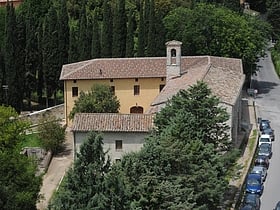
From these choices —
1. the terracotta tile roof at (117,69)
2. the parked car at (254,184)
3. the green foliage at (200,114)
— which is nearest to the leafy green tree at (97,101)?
the terracotta tile roof at (117,69)

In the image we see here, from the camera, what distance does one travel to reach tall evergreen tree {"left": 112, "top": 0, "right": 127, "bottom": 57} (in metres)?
57.6

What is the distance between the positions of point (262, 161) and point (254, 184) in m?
4.68

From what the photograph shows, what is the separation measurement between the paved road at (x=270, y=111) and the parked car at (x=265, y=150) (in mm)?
444

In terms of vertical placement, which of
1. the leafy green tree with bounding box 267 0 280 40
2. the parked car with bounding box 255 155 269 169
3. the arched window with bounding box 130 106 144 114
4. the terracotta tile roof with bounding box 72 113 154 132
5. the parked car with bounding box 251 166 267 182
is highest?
the leafy green tree with bounding box 267 0 280 40

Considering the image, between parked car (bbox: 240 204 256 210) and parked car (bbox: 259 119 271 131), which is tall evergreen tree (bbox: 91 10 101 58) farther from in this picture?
parked car (bbox: 240 204 256 210)

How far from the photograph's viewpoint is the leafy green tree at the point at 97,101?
44.7m

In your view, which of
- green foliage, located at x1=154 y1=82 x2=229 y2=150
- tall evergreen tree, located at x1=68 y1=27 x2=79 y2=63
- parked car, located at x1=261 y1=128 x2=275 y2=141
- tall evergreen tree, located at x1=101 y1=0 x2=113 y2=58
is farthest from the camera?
tall evergreen tree, located at x1=101 y1=0 x2=113 y2=58

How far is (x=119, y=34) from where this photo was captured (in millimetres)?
57812

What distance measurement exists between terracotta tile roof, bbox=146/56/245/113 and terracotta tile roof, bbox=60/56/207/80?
1774mm

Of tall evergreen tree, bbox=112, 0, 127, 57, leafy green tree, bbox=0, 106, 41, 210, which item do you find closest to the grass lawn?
leafy green tree, bbox=0, 106, 41, 210

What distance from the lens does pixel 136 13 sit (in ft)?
243

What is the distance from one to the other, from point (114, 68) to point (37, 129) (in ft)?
25.1

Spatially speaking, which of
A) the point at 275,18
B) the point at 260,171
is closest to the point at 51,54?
the point at 260,171

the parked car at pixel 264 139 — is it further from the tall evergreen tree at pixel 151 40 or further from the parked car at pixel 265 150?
the tall evergreen tree at pixel 151 40
